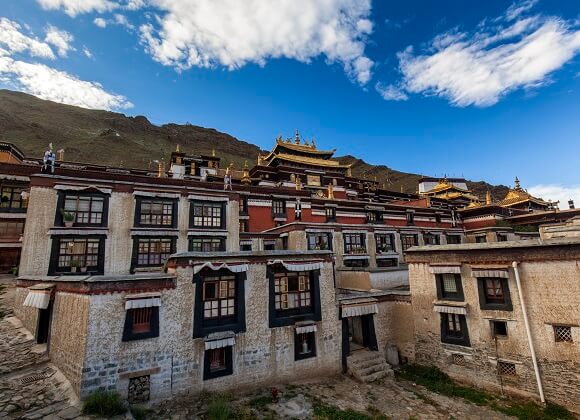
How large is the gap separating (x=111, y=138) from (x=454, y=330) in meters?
115

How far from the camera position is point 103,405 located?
9.80 m

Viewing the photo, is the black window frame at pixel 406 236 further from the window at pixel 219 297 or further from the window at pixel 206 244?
the window at pixel 219 297

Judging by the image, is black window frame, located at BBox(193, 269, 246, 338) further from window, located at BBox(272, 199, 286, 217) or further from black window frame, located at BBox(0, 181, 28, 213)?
black window frame, located at BBox(0, 181, 28, 213)

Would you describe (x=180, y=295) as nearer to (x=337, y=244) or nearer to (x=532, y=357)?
(x=532, y=357)

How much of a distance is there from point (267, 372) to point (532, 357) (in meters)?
12.5

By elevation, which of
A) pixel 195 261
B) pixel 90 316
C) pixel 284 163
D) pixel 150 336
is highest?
pixel 284 163

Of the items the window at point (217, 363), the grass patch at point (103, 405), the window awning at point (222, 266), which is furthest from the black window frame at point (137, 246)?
the grass patch at point (103, 405)

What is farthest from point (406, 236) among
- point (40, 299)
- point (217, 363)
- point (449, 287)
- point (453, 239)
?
point (40, 299)

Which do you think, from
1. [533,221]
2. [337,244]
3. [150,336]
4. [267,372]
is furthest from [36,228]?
[533,221]

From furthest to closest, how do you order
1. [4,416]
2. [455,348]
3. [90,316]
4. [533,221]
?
[533,221] < [455,348] < [90,316] < [4,416]

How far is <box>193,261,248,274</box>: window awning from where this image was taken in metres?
13.2

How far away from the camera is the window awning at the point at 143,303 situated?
1132 centimetres

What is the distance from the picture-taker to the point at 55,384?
425 inches

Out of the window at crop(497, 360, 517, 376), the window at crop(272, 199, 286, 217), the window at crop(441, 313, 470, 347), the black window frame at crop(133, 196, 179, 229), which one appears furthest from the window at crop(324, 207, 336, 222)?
the window at crop(497, 360, 517, 376)
